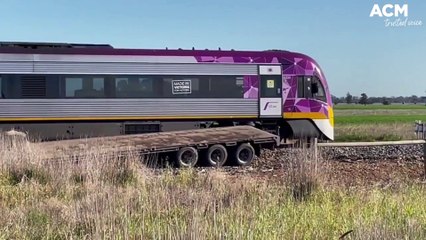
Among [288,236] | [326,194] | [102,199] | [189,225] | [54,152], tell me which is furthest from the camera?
[54,152]

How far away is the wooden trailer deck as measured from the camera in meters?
13.3

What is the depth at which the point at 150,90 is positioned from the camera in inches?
700

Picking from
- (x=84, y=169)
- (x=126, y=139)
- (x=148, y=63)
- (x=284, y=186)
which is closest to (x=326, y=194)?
(x=284, y=186)

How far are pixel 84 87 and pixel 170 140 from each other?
3737 millimetres

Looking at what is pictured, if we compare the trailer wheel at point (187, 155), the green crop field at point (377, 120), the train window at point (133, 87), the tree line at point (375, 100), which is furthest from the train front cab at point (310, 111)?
the tree line at point (375, 100)

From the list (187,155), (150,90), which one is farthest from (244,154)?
(150,90)

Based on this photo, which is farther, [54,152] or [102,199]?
[54,152]

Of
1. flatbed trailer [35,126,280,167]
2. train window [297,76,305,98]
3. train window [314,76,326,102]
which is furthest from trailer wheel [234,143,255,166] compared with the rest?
train window [314,76,326,102]

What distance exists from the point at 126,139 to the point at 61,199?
7.80 metres

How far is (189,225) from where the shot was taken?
4457 mm

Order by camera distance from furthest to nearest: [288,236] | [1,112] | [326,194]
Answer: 1. [1,112]
2. [326,194]
3. [288,236]

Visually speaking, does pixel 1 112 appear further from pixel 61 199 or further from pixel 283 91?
pixel 61 199

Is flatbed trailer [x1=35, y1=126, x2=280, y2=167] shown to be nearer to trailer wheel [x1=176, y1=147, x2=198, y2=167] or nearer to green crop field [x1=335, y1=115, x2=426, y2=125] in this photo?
trailer wheel [x1=176, y1=147, x2=198, y2=167]

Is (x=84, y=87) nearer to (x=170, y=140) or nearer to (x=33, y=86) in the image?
(x=33, y=86)
